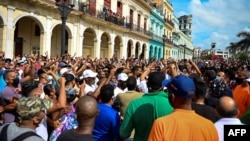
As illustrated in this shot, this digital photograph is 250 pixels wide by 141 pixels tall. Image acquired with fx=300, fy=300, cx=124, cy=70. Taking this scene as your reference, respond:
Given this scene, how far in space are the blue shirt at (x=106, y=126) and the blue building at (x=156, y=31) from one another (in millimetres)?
38637

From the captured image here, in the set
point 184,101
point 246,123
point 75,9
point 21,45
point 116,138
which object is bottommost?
point 116,138

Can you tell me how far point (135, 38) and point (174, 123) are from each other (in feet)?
107

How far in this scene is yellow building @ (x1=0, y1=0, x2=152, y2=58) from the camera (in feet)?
51.6

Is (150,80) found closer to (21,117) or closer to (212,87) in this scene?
(21,117)

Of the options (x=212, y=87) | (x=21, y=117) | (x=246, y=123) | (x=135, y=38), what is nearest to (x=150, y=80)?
(x=246, y=123)

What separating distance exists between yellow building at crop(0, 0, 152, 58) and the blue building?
238 inches

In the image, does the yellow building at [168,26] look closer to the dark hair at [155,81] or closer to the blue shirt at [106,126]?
the blue shirt at [106,126]

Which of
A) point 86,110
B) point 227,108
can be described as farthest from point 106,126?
point 227,108

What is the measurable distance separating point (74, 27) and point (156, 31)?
1043 inches

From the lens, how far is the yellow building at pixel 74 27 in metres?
15.7

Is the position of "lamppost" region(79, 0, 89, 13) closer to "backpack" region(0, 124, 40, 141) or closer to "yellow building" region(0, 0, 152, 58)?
"yellow building" region(0, 0, 152, 58)

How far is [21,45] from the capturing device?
19438 mm

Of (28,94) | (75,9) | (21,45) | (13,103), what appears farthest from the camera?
(75,9)

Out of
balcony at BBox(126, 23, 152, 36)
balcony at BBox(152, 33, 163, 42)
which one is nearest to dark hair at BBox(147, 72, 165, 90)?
balcony at BBox(126, 23, 152, 36)
